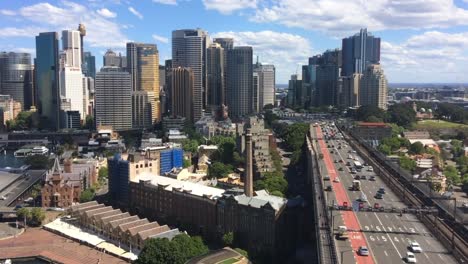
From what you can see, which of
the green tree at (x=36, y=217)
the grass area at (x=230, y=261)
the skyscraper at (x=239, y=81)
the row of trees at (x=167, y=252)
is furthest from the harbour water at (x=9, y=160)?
the grass area at (x=230, y=261)

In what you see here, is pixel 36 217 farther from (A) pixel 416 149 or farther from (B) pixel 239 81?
(B) pixel 239 81

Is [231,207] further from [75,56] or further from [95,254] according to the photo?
[75,56]

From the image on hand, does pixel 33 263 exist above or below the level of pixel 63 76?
below

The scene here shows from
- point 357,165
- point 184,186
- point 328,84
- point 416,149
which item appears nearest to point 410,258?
point 184,186

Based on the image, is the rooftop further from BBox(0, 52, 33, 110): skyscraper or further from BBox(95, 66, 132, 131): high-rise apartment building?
BBox(0, 52, 33, 110): skyscraper

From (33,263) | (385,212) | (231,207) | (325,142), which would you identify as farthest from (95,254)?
(325,142)
